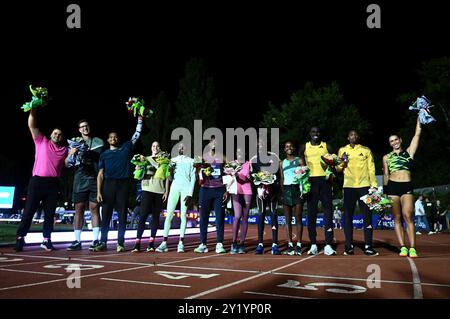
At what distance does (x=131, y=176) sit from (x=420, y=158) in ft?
163

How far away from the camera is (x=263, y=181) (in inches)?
269

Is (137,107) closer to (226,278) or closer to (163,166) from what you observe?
(163,166)

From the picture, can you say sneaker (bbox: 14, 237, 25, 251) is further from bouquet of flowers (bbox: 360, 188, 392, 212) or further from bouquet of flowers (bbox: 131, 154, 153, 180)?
bouquet of flowers (bbox: 360, 188, 392, 212)

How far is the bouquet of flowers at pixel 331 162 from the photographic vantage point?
253 inches

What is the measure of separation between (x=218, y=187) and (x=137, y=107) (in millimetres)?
2385

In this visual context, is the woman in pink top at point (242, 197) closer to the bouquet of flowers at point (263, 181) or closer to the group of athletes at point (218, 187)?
the group of athletes at point (218, 187)

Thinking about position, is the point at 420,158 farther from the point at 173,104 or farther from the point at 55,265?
the point at 55,265

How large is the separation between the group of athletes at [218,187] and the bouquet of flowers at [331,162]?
6 centimetres

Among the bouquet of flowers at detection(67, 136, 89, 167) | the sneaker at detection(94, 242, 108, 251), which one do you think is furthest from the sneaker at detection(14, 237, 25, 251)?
the bouquet of flowers at detection(67, 136, 89, 167)

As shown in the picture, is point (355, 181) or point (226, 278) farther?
point (355, 181)

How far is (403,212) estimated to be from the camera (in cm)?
643

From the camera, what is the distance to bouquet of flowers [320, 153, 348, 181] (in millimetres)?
6430

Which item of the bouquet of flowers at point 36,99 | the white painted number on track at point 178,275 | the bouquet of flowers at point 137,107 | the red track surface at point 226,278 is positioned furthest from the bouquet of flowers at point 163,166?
the white painted number on track at point 178,275

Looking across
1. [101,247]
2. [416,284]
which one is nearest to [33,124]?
[101,247]
